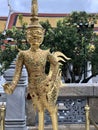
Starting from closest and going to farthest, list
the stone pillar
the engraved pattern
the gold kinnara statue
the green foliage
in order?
the gold kinnara statue, the stone pillar, the engraved pattern, the green foliage

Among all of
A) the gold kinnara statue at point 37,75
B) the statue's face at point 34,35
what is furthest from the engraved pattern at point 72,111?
the statue's face at point 34,35

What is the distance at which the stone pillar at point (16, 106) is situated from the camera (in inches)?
231

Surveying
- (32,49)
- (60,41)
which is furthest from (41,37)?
(60,41)

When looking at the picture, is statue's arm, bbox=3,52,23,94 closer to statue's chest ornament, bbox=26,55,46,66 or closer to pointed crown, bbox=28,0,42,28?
statue's chest ornament, bbox=26,55,46,66

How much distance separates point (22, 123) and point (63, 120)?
2.50ft

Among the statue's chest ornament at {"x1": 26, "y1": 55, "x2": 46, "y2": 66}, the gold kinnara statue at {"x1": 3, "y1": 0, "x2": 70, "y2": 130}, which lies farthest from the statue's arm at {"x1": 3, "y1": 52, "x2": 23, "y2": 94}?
the statue's chest ornament at {"x1": 26, "y1": 55, "x2": 46, "y2": 66}

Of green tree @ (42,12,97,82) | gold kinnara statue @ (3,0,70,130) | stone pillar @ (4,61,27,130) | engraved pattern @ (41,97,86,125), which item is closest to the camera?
gold kinnara statue @ (3,0,70,130)

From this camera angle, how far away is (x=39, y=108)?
158 inches

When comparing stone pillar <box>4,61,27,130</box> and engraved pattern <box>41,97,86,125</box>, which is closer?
stone pillar <box>4,61,27,130</box>

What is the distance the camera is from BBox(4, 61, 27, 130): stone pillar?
5.87 metres

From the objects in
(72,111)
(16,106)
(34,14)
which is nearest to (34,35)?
(34,14)

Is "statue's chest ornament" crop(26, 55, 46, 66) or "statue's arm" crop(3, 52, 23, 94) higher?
"statue's chest ornament" crop(26, 55, 46, 66)

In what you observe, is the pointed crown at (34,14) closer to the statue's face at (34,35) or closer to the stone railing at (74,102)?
the statue's face at (34,35)

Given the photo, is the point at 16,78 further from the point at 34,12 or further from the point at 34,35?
the point at 34,12
